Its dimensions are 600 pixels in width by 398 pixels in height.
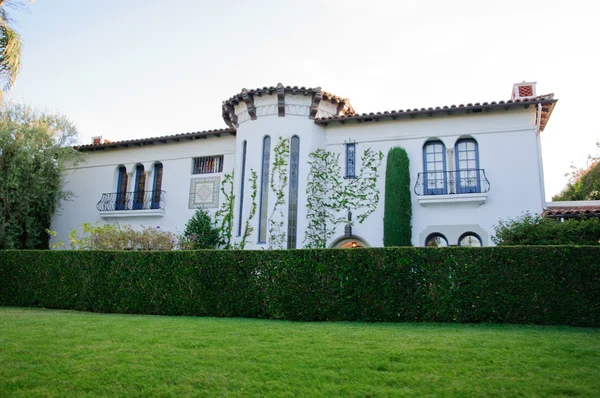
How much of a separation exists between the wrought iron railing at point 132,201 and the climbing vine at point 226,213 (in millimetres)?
3058

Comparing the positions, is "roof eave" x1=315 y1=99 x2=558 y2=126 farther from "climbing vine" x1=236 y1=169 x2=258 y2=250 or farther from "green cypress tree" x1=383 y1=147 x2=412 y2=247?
"climbing vine" x1=236 y1=169 x2=258 y2=250

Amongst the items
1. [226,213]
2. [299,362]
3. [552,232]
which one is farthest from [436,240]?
[299,362]

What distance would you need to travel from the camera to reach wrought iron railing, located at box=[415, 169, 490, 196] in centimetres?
1476

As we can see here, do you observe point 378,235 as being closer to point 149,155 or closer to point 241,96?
point 241,96

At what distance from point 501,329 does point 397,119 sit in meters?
9.72

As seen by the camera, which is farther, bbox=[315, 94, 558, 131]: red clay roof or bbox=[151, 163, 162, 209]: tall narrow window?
bbox=[151, 163, 162, 209]: tall narrow window

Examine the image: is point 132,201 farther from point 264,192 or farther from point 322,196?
point 322,196

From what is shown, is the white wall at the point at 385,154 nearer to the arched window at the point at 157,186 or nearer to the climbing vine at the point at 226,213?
the arched window at the point at 157,186

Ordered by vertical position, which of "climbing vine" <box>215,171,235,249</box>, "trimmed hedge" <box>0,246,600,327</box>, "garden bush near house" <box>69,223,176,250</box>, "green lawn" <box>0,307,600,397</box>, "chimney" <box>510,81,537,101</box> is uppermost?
"chimney" <box>510,81,537,101</box>

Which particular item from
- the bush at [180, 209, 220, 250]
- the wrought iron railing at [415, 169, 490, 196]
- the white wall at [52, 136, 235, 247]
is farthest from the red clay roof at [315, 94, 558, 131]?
the bush at [180, 209, 220, 250]

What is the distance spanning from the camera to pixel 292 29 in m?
13.4

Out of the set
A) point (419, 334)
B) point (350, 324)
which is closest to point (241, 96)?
point (350, 324)

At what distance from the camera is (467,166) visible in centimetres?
1520

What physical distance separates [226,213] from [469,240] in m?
9.38
